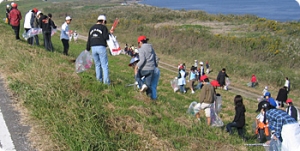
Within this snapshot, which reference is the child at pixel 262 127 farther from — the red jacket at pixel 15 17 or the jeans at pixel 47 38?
the red jacket at pixel 15 17

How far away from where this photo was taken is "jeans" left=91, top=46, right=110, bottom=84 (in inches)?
306

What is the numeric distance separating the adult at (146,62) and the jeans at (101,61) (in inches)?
29.0

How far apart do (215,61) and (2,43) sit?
2124 cm

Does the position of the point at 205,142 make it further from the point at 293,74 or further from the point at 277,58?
the point at 277,58

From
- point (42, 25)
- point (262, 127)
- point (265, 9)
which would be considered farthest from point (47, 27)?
point (265, 9)

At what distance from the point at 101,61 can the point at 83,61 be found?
32.2 inches

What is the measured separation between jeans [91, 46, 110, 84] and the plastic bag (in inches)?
21.2

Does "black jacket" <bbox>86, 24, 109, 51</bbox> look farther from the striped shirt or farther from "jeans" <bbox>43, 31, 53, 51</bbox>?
"jeans" <bbox>43, 31, 53, 51</bbox>

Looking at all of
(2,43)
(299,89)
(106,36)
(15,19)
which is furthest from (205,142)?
(299,89)

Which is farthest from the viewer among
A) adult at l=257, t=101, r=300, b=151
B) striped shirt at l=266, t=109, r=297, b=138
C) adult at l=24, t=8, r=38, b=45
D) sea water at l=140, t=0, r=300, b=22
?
sea water at l=140, t=0, r=300, b=22

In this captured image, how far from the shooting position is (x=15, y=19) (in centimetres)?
1260

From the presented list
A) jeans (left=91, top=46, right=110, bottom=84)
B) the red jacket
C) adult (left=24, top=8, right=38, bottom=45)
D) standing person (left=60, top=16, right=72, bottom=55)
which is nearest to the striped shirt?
jeans (left=91, top=46, right=110, bottom=84)

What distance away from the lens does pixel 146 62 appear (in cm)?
776

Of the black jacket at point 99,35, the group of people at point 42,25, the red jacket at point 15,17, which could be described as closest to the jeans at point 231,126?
the black jacket at point 99,35
